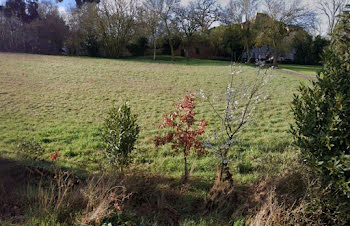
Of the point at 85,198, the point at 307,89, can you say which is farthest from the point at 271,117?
the point at 85,198

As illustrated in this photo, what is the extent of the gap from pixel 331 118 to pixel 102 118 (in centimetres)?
595

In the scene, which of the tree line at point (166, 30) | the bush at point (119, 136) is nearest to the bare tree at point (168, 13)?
the tree line at point (166, 30)

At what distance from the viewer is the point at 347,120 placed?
2330mm

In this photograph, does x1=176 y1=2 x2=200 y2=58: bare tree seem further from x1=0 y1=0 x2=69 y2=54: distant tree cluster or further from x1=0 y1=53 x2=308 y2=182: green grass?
x1=0 y1=53 x2=308 y2=182: green grass

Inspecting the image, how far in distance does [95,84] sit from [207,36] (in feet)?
82.8

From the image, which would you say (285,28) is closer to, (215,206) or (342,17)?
(342,17)

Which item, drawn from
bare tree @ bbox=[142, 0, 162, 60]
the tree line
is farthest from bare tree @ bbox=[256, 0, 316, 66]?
bare tree @ bbox=[142, 0, 162, 60]

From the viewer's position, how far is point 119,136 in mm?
3383

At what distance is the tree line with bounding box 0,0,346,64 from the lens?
24.1 meters

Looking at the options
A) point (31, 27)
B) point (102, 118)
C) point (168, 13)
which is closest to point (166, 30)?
point (168, 13)

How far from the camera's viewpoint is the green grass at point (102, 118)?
4262mm

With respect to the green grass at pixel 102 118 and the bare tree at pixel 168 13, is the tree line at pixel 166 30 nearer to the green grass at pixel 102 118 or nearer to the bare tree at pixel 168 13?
the bare tree at pixel 168 13

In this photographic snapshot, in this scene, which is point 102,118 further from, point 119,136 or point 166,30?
point 166,30

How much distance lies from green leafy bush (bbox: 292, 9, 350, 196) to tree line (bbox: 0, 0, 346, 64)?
19.3 m
